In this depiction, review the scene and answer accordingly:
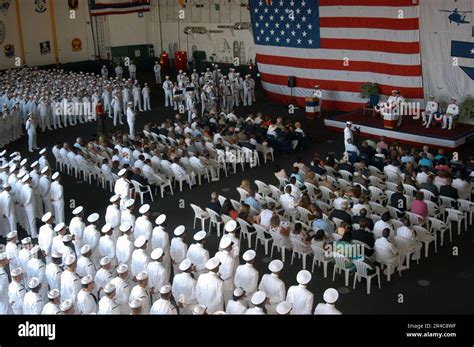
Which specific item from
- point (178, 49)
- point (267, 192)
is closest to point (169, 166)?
point (267, 192)

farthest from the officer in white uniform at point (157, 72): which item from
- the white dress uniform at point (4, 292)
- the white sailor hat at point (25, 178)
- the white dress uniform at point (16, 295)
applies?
the white dress uniform at point (16, 295)

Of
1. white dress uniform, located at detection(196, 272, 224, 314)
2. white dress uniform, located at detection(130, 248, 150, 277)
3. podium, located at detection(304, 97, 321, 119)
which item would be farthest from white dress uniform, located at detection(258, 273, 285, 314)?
podium, located at detection(304, 97, 321, 119)

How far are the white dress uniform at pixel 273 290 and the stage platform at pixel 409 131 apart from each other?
38.1 feet

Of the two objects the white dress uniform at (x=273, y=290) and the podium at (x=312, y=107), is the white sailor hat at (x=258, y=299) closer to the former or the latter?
the white dress uniform at (x=273, y=290)

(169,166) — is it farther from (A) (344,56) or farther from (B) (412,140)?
(A) (344,56)

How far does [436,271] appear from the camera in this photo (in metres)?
11.7

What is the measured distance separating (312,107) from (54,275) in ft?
51.9

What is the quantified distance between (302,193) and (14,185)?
6.72m

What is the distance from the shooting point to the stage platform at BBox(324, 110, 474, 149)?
1927 cm

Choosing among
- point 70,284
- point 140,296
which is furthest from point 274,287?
point 70,284

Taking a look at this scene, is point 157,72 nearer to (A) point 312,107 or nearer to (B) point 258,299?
(A) point 312,107

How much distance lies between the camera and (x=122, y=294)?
9.27 m

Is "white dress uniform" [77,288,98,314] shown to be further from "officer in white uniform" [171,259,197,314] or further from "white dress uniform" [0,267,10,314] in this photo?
"white dress uniform" [0,267,10,314]

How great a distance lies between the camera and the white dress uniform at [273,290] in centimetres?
927
